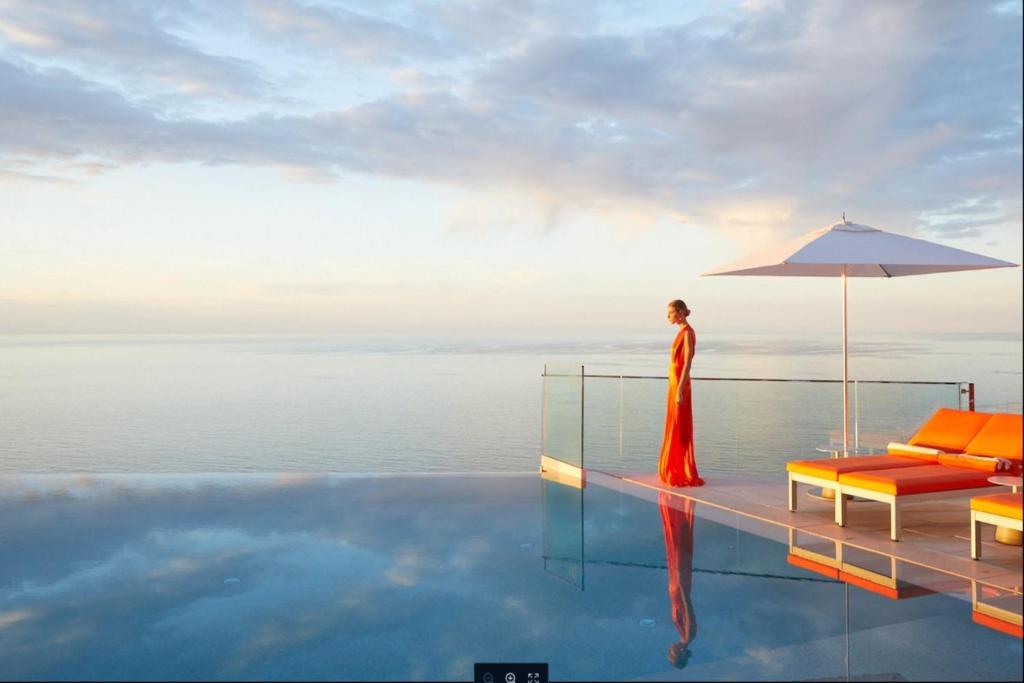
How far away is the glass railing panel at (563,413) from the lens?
8320mm

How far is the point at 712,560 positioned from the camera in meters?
5.11

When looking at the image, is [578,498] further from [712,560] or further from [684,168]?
[684,168]

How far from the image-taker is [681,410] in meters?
7.54

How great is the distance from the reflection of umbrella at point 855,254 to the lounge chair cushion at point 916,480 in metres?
1.72

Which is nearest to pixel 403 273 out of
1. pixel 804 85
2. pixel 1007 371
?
pixel 804 85

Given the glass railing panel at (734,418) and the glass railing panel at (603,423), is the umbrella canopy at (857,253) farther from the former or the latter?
the glass railing panel at (603,423)

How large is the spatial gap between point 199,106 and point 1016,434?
18.4 metres

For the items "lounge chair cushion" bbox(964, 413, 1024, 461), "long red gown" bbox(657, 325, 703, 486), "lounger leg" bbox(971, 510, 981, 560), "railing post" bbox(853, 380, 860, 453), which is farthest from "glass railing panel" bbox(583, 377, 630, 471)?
→ "lounger leg" bbox(971, 510, 981, 560)

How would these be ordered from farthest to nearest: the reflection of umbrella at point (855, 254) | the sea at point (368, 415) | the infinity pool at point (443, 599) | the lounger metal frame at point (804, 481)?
the sea at point (368, 415) < the reflection of umbrella at point (855, 254) < the lounger metal frame at point (804, 481) < the infinity pool at point (443, 599)

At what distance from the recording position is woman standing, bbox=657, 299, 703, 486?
7.50 meters

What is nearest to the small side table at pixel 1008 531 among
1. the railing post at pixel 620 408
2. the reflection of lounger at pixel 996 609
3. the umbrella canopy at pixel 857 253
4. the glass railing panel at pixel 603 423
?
the reflection of lounger at pixel 996 609

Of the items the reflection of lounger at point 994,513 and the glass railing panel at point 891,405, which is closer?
the reflection of lounger at point 994,513

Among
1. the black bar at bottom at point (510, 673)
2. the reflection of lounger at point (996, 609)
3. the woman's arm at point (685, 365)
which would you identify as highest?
the woman's arm at point (685, 365)

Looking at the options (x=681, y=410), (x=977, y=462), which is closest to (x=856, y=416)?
(x=681, y=410)
